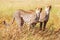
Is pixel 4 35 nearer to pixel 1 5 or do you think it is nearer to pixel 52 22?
pixel 1 5

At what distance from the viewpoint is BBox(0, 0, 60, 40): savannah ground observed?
9.17 ft

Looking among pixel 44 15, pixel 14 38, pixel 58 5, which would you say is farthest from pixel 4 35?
pixel 58 5

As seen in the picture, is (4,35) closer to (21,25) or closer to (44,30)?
(21,25)

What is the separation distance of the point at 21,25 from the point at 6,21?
17 centimetres

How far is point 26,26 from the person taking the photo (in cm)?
284

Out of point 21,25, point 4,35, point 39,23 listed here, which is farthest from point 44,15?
point 4,35

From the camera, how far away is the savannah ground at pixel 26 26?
2795 mm

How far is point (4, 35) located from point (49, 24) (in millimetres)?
498

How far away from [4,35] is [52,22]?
1.75 ft

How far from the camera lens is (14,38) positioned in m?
2.83

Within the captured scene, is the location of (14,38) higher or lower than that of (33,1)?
lower

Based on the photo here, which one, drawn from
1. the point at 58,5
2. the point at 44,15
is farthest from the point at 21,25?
the point at 58,5

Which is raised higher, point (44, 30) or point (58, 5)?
point (58, 5)

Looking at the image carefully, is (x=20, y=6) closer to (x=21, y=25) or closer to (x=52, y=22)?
(x=21, y=25)
